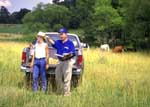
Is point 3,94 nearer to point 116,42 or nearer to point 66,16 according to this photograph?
point 116,42

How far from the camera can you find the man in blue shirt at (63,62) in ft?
42.4

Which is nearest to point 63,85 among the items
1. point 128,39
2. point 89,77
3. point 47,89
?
point 47,89

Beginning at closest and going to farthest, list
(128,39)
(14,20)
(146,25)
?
(146,25) < (128,39) < (14,20)

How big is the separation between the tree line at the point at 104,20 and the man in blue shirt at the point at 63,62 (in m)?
31.6

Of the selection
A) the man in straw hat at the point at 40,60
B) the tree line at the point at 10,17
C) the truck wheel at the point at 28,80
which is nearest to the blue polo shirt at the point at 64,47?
the man in straw hat at the point at 40,60

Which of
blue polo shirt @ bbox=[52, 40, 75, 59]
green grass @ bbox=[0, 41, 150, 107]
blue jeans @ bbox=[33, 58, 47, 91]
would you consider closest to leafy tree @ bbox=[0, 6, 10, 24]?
green grass @ bbox=[0, 41, 150, 107]

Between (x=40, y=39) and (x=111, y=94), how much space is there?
251 cm

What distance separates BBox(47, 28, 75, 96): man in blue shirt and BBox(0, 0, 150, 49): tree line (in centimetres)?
3158

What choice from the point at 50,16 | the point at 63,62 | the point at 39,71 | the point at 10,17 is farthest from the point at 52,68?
the point at 10,17

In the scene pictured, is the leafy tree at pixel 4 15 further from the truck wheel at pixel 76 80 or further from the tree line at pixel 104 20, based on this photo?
the truck wheel at pixel 76 80

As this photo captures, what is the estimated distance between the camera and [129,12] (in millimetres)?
48844

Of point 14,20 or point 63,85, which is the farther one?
point 14,20

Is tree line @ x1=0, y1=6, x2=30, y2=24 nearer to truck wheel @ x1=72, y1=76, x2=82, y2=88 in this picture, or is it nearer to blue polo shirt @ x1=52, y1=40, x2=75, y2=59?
truck wheel @ x1=72, y1=76, x2=82, y2=88

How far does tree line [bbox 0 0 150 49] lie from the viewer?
4800 cm
